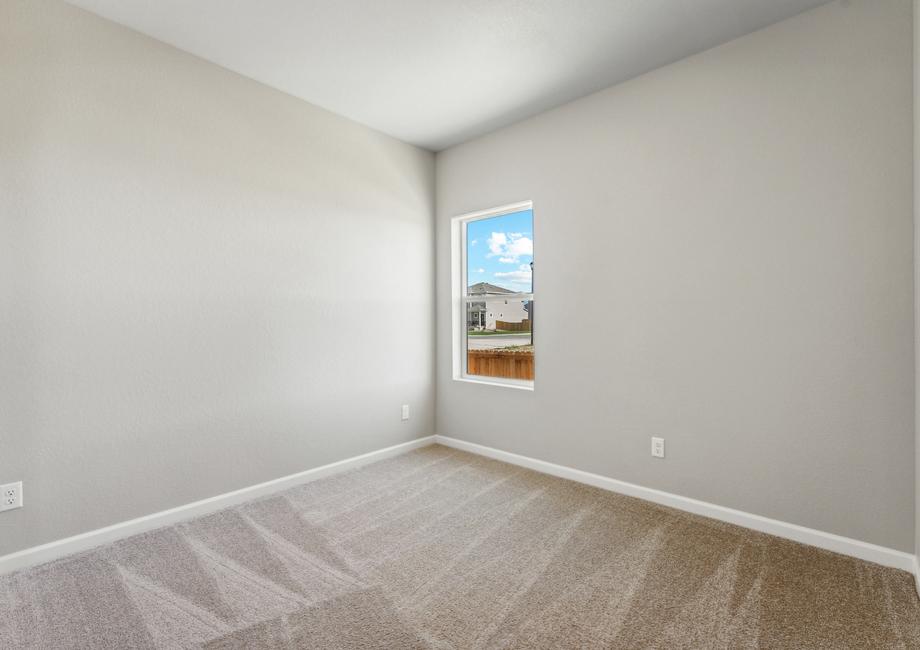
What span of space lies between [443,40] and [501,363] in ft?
7.51

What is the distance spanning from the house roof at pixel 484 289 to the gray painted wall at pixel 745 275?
0.57 metres

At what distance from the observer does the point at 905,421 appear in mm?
1960

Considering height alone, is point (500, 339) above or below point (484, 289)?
below

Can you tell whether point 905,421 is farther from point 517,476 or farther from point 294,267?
point 294,267

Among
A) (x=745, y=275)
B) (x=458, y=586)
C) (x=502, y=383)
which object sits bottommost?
(x=458, y=586)

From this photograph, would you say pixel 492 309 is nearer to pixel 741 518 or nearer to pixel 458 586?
pixel 741 518

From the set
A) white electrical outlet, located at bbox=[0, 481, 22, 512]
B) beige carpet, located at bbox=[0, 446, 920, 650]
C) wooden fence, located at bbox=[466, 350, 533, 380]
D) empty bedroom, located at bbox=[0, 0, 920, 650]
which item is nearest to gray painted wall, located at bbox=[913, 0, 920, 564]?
empty bedroom, located at bbox=[0, 0, 920, 650]

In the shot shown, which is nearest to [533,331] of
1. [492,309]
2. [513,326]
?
[513,326]

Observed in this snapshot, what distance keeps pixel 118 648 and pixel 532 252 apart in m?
2.98

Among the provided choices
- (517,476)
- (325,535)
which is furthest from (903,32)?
(325,535)

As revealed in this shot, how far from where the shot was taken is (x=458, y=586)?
6.13ft

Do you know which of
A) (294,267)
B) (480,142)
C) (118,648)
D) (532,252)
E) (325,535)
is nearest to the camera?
(118,648)

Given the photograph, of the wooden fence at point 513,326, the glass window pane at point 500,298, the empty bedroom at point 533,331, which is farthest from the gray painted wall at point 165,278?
the wooden fence at point 513,326

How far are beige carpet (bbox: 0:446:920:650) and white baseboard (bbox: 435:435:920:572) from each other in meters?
0.06
